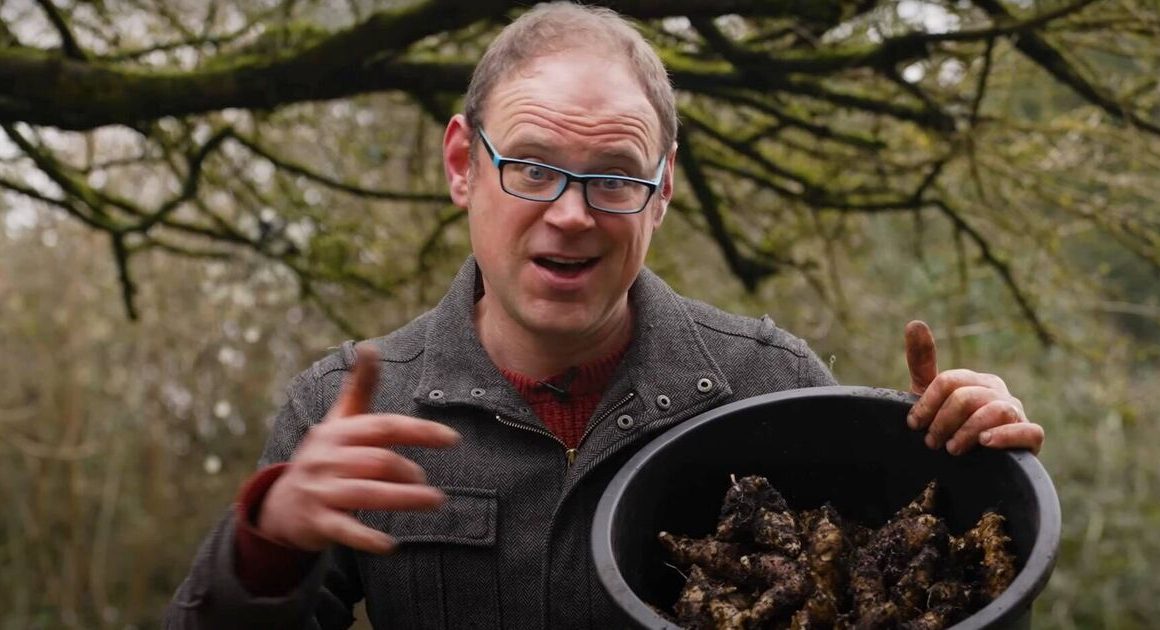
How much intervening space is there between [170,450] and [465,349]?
280 inches

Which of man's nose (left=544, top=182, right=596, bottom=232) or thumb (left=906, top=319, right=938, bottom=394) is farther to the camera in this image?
man's nose (left=544, top=182, right=596, bottom=232)

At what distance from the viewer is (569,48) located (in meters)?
1.98

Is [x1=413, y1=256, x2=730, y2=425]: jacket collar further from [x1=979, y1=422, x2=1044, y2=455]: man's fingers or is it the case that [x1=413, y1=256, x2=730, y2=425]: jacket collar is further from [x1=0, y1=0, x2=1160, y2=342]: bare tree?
[x1=0, y1=0, x2=1160, y2=342]: bare tree

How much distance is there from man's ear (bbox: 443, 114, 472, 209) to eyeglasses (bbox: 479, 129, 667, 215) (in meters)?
0.19

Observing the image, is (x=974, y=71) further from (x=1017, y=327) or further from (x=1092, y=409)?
(x=1092, y=409)

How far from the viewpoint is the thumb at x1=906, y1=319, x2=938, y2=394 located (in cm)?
173

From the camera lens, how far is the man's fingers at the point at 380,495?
1399mm

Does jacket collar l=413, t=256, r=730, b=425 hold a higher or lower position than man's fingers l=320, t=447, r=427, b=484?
higher

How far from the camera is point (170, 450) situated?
341 inches

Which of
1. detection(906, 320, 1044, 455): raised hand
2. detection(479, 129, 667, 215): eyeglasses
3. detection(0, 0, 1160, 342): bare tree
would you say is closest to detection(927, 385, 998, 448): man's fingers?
detection(906, 320, 1044, 455): raised hand

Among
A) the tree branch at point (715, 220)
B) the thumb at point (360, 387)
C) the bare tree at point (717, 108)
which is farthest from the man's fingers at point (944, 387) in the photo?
the tree branch at point (715, 220)

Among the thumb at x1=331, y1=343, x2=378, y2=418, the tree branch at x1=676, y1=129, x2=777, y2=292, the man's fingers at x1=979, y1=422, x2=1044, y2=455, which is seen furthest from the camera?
the tree branch at x1=676, y1=129, x2=777, y2=292

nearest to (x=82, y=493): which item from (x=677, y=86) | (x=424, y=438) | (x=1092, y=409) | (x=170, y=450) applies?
(x=170, y=450)

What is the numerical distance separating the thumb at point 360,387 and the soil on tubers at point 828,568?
0.49 meters
